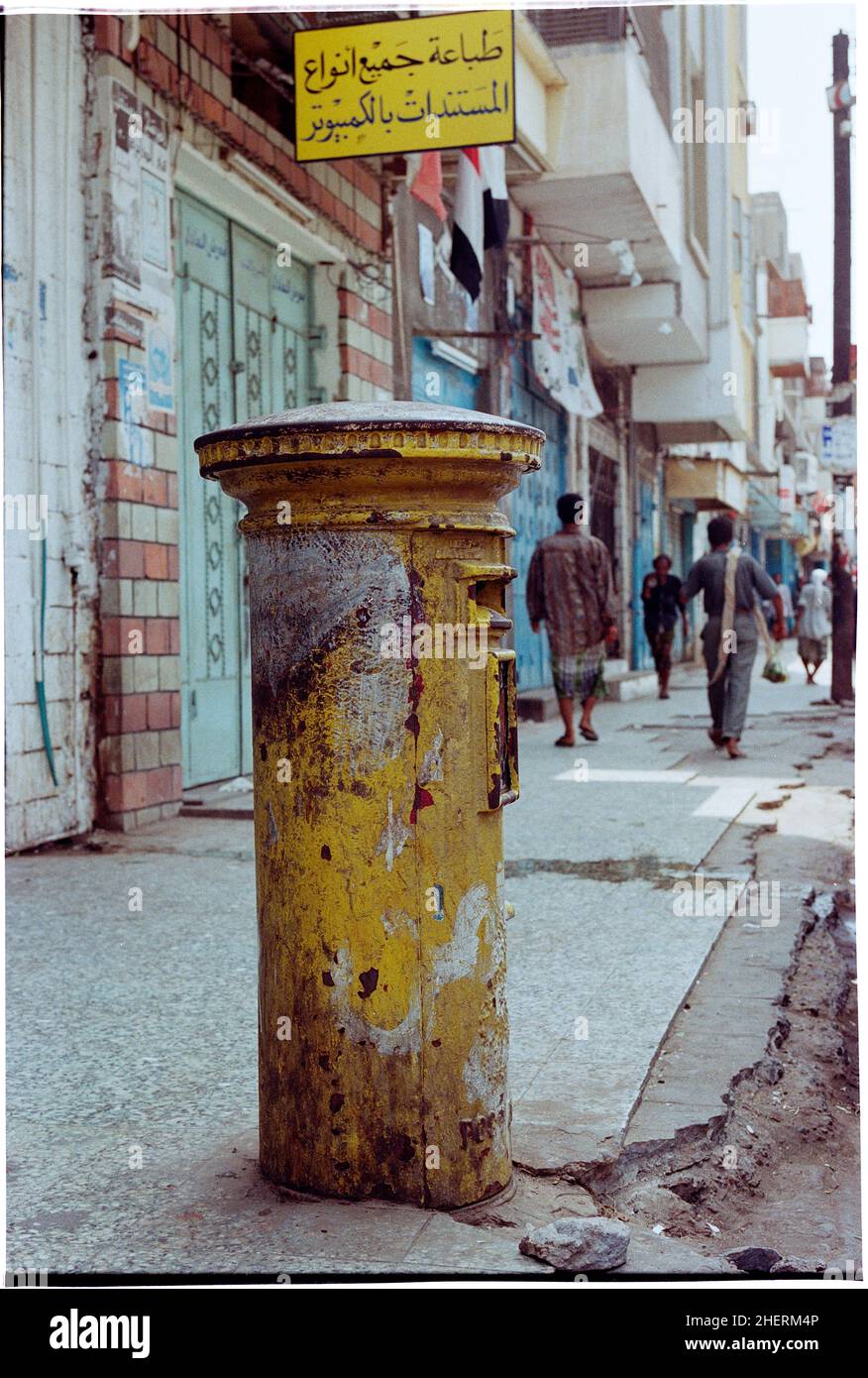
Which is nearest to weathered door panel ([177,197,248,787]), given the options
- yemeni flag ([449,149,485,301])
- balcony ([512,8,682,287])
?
yemeni flag ([449,149,485,301])

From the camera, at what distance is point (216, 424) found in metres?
7.75

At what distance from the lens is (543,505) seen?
52.5 ft

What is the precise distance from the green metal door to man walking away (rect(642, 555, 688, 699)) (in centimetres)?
780

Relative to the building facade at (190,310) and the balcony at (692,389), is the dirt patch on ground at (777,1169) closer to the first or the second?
the building facade at (190,310)

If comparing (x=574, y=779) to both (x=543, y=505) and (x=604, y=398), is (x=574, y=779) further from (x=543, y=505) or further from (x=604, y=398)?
(x=604, y=398)

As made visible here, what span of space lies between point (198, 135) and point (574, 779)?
4132 millimetres

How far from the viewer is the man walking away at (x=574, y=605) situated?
1019 centimetres

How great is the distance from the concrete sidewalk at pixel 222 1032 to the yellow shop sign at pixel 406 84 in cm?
373

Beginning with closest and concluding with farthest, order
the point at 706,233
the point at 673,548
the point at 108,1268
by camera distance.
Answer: the point at 108,1268, the point at 706,233, the point at 673,548

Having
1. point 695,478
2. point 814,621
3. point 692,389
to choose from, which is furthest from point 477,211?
point 695,478

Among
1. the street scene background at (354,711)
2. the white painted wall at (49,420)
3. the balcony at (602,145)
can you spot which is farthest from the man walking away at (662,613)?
the white painted wall at (49,420)

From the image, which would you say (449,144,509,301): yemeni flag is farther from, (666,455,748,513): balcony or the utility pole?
(666,455,748,513): balcony

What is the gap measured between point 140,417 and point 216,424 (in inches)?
48.7

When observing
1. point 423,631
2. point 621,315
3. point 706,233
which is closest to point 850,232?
point 621,315
